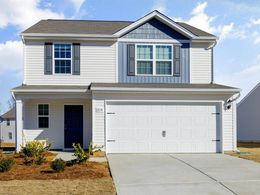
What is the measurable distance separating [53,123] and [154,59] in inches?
234

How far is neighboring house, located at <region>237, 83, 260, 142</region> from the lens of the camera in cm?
2331

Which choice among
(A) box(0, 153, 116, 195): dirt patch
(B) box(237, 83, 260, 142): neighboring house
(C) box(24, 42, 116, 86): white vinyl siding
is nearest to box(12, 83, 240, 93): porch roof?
(C) box(24, 42, 116, 86): white vinyl siding

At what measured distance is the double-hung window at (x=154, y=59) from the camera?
17.3m

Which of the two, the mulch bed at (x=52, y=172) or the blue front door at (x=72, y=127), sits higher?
the blue front door at (x=72, y=127)

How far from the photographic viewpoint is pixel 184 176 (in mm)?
9469

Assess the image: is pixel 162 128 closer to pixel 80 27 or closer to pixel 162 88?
pixel 162 88

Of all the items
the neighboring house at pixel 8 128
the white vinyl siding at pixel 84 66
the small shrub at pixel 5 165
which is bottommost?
the neighboring house at pixel 8 128

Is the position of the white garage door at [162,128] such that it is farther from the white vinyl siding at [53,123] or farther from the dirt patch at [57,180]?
the dirt patch at [57,180]

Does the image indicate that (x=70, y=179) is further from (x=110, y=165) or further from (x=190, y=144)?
(x=190, y=144)

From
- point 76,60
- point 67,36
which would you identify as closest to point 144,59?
point 76,60

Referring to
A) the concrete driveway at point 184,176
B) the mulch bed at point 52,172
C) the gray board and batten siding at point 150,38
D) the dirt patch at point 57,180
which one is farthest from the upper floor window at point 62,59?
the mulch bed at point 52,172

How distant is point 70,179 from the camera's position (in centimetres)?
902

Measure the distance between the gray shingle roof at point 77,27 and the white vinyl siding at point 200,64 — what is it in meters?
4.17

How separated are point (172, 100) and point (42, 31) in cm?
744
